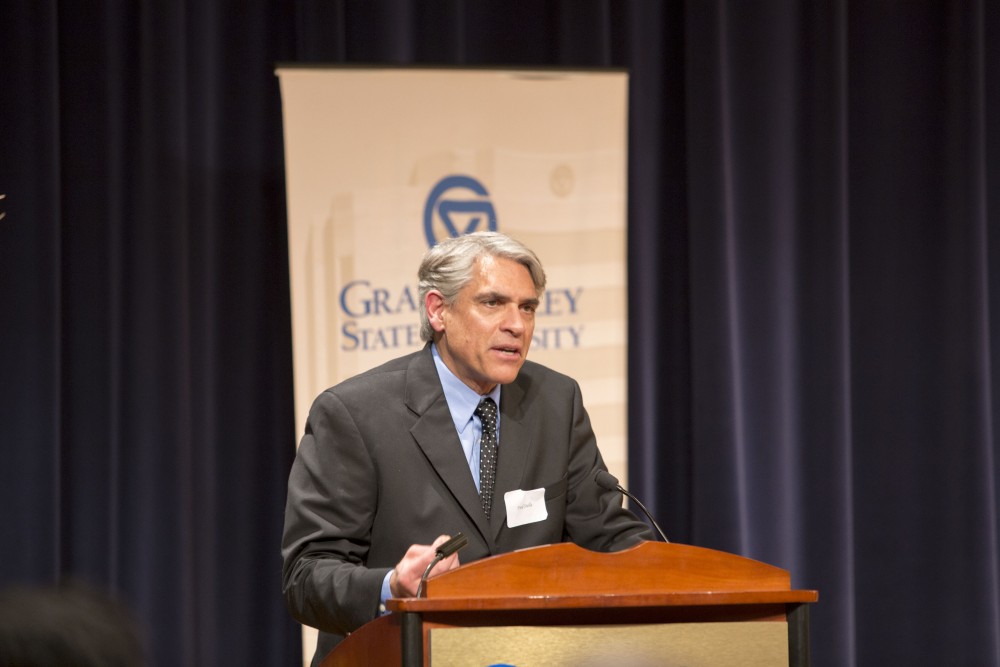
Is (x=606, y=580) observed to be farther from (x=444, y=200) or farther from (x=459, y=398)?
(x=444, y=200)

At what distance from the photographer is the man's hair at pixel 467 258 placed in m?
2.79

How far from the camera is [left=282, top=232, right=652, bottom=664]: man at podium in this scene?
2627 millimetres

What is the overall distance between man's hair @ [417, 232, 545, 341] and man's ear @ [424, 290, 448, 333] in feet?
0.06

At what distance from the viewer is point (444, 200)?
375 centimetres

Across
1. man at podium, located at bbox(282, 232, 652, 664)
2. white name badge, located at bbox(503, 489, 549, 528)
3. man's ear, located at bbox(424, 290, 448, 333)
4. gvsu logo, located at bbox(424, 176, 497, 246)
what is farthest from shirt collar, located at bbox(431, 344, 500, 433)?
gvsu logo, located at bbox(424, 176, 497, 246)

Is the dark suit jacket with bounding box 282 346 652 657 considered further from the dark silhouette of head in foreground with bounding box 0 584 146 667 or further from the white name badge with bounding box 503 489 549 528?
the dark silhouette of head in foreground with bounding box 0 584 146 667

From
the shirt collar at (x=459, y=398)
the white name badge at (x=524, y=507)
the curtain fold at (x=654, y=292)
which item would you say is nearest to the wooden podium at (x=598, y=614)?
the white name badge at (x=524, y=507)

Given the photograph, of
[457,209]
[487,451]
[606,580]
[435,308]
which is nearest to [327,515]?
[487,451]

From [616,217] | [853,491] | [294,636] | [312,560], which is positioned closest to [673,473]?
[853,491]

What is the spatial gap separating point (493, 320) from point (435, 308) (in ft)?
0.61

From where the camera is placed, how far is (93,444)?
4.07 meters

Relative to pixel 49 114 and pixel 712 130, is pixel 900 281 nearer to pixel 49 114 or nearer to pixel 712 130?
pixel 712 130

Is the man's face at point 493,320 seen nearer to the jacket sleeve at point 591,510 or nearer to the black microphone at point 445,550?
the jacket sleeve at point 591,510

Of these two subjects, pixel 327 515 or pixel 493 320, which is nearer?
pixel 327 515
